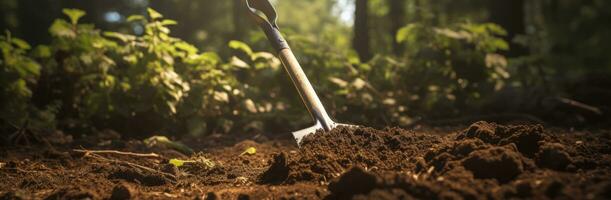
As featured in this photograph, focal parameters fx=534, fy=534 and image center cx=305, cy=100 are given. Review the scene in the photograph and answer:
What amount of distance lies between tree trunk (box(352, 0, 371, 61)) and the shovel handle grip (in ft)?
10.2

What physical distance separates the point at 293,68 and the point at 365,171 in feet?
4.66

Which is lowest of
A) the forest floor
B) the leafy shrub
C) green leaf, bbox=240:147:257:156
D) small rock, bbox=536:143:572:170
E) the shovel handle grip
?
small rock, bbox=536:143:572:170

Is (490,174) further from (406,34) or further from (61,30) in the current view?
(406,34)

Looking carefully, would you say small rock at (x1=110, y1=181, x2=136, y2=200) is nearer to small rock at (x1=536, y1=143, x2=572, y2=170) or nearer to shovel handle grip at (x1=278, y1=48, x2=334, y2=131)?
shovel handle grip at (x1=278, y1=48, x2=334, y2=131)

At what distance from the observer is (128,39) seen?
4.57 meters

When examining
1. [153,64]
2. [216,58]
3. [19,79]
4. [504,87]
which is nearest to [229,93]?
[216,58]

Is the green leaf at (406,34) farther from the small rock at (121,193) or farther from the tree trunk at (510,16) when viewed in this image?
the small rock at (121,193)

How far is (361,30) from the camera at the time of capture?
6.48 metres

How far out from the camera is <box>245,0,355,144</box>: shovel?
A: 3.06 metres

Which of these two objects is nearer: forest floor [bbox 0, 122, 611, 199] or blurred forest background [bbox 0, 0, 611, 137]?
forest floor [bbox 0, 122, 611, 199]

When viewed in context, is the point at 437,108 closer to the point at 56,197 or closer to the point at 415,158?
the point at 415,158

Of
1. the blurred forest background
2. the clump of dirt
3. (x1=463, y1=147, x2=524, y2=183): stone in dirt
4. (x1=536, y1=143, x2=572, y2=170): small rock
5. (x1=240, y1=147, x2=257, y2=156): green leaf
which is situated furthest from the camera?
the blurred forest background

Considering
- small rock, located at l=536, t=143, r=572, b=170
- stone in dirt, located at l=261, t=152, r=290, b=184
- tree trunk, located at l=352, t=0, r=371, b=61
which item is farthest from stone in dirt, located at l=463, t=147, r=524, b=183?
tree trunk, located at l=352, t=0, r=371, b=61

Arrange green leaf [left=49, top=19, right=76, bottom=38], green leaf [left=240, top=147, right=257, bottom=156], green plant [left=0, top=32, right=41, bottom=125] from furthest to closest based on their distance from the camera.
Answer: green leaf [left=49, top=19, right=76, bottom=38], green plant [left=0, top=32, right=41, bottom=125], green leaf [left=240, top=147, right=257, bottom=156]
